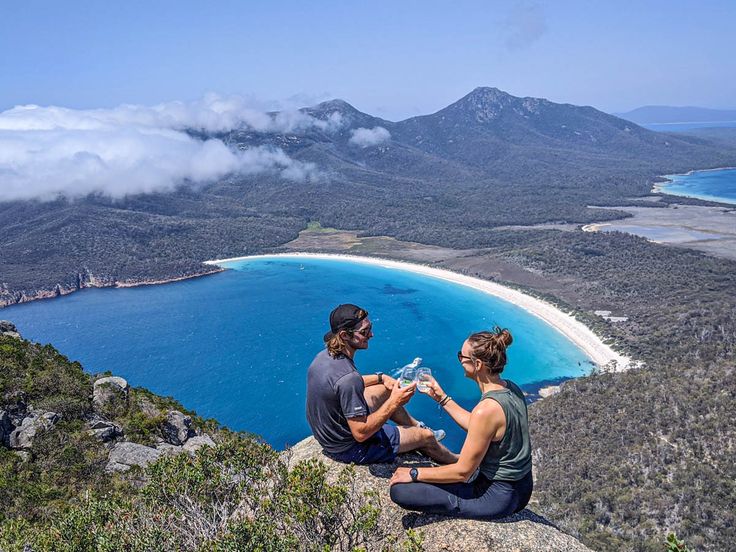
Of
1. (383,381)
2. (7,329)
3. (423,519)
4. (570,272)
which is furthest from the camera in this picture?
(570,272)

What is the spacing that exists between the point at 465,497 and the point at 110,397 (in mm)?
18798

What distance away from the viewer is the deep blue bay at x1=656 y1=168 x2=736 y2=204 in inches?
5881

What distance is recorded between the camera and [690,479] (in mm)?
23906

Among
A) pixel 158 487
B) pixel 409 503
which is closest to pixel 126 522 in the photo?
pixel 158 487

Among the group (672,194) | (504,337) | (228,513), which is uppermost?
(504,337)

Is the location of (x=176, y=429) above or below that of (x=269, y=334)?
above

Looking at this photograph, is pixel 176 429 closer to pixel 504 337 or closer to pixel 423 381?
pixel 423 381

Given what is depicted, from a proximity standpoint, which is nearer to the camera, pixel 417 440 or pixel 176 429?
pixel 417 440

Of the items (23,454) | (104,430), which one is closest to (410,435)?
(23,454)

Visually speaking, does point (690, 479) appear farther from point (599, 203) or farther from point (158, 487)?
point (599, 203)

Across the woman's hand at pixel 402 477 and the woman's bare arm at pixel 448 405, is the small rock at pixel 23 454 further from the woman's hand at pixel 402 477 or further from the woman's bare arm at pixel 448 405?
the woman's bare arm at pixel 448 405

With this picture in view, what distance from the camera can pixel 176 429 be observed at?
760 inches

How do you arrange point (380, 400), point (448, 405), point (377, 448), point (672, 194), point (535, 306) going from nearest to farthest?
point (448, 405), point (377, 448), point (380, 400), point (535, 306), point (672, 194)

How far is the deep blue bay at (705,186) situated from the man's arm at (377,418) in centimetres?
16480
